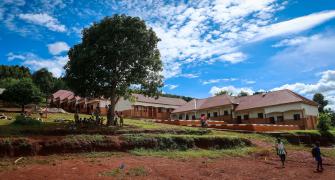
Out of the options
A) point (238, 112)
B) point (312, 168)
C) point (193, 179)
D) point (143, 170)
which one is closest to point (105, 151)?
point (143, 170)

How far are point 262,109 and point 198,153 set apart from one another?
28.0 m

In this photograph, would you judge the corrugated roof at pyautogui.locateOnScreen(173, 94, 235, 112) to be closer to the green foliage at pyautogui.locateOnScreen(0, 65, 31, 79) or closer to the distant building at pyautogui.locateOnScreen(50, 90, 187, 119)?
the distant building at pyautogui.locateOnScreen(50, 90, 187, 119)

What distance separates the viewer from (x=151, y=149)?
23078mm

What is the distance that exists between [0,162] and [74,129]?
305 inches

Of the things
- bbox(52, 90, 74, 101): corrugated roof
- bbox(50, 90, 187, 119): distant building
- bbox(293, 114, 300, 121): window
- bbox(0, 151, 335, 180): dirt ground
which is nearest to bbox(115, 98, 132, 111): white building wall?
bbox(50, 90, 187, 119): distant building

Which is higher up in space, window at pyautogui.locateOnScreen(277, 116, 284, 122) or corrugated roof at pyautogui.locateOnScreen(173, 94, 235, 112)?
corrugated roof at pyautogui.locateOnScreen(173, 94, 235, 112)

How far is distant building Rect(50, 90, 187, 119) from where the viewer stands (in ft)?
195

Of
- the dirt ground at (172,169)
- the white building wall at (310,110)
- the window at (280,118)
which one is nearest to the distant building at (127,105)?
the window at (280,118)

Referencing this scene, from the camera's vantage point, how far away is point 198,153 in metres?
23.4

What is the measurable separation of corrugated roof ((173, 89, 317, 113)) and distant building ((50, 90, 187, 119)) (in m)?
4.95

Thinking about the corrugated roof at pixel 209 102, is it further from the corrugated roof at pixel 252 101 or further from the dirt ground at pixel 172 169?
the dirt ground at pixel 172 169

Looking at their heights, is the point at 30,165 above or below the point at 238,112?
below

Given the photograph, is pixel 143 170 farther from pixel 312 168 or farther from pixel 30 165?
pixel 312 168

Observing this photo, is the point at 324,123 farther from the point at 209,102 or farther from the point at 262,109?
the point at 209,102
